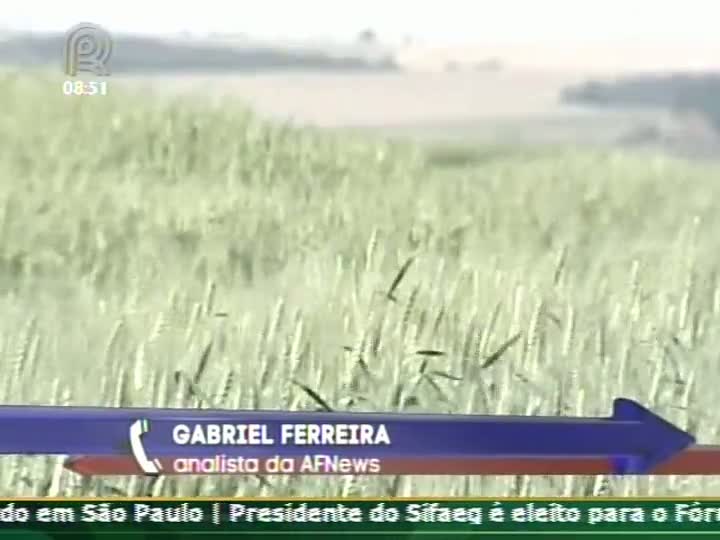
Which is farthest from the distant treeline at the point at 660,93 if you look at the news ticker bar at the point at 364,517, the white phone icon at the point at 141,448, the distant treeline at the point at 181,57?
the white phone icon at the point at 141,448

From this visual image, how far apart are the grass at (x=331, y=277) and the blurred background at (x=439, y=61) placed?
0.14ft

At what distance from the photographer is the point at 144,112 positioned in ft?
6.24

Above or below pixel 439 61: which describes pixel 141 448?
below

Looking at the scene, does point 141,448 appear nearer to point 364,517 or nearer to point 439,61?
point 364,517

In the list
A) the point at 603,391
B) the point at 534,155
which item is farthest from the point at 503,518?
the point at 534,155

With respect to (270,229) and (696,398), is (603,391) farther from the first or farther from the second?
(270,229)

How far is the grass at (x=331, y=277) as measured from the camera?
1.88 m

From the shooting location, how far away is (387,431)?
1.89 metres

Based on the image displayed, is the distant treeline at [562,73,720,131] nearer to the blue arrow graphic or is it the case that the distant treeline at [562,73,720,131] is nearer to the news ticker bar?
the blue arrow graphic

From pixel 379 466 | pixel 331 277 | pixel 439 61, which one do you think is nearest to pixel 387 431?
pixel 379 466

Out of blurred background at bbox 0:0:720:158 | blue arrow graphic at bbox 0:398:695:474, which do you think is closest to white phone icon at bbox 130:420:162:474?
blue arrow graphic at bbox 0:398:695:474

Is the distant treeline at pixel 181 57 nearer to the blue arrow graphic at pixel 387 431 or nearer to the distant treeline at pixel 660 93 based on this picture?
the distant treeline at pixel 660 93

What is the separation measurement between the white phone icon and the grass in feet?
0.12

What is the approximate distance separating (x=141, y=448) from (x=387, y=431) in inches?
13.8
